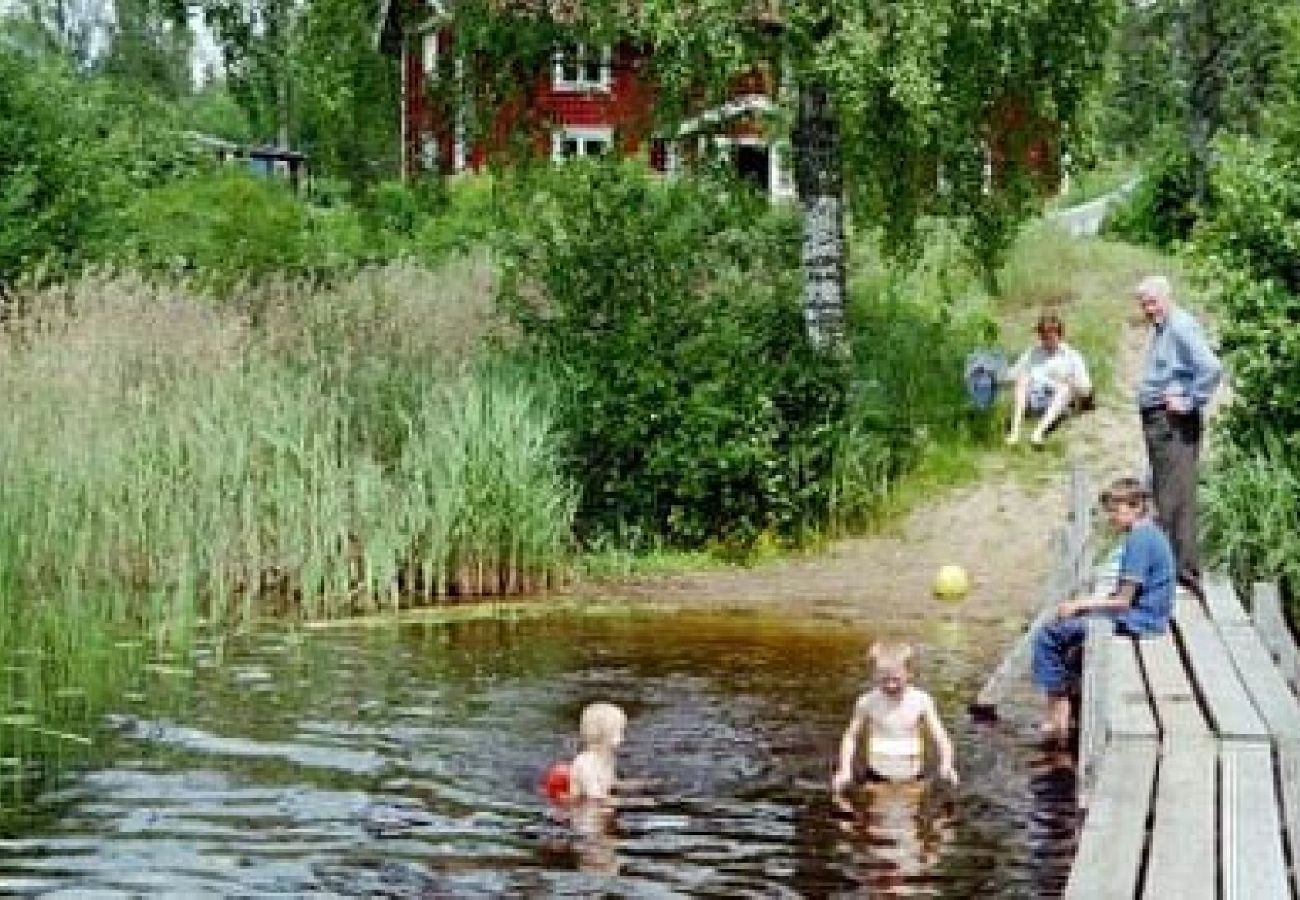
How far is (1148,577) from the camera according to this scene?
13.6 meters

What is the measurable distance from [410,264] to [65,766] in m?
11.7

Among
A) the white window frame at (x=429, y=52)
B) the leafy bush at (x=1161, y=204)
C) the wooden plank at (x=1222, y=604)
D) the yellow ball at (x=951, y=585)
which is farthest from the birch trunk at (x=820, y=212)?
the leafy bush at (x=1161, y=204)

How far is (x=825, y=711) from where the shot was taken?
15.1 meters

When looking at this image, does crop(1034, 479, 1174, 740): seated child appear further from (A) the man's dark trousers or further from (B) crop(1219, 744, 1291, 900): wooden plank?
(B) crop(1219, 744, 1291, 900): wooden plank

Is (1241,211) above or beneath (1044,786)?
above

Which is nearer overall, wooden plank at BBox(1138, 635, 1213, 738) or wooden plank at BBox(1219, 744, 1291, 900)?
wooden plank at BBox(1219, 744, 1291, 900)

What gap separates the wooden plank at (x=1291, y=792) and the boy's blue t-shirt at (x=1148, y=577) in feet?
9.01

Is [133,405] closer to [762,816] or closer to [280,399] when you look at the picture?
[280,399]

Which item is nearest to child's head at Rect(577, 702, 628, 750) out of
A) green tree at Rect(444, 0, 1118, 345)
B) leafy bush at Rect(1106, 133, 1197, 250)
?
green tree at Rect(444, 0, 1118, 345)

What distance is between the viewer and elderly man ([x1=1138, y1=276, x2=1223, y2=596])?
1530 cm

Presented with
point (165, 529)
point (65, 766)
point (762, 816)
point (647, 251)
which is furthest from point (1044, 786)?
point (647, 251)

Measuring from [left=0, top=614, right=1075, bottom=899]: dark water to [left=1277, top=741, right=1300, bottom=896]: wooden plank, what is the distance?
1136mm

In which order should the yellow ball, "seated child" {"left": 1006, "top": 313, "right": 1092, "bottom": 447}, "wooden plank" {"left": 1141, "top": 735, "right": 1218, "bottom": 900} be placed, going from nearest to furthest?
"wooden plank" {"left": 1141, "top": 735, "right": 1218, "bottom": 900} → the yellow ball → "seated child" {"left": 1006, "top": 313, "right": 1092, "bottom": 447}

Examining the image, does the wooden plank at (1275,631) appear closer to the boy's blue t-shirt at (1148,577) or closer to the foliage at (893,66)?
the boy's blue t-shirt at (1148,577)
